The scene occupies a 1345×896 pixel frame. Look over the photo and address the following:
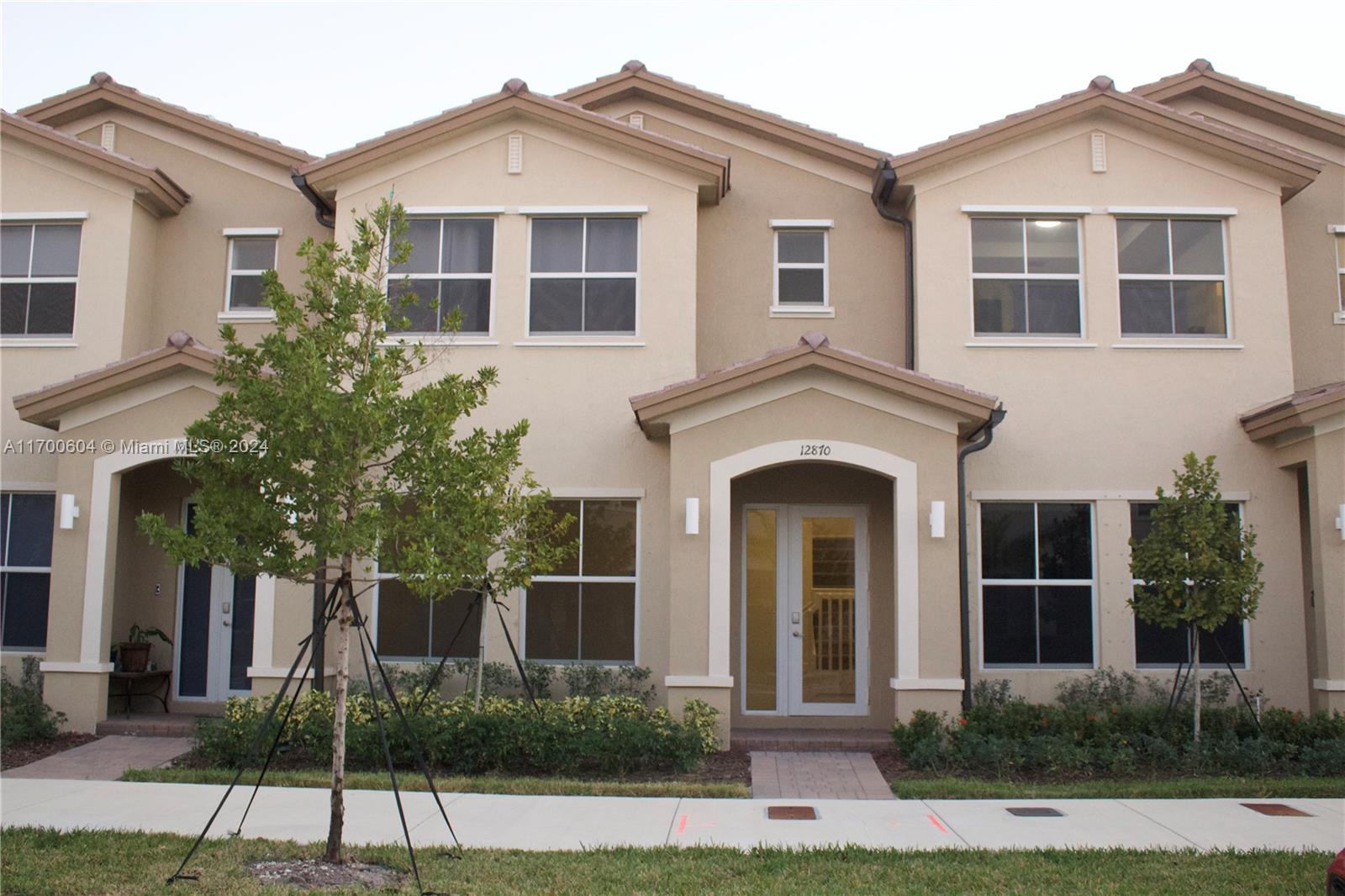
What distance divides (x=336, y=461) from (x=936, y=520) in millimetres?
6806

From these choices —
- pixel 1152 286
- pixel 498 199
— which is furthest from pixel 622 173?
pixel 1152 286

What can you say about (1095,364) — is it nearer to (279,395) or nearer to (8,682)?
(279,395)

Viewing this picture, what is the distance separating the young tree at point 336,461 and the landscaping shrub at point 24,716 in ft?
18.9

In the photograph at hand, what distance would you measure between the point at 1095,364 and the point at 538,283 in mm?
6784

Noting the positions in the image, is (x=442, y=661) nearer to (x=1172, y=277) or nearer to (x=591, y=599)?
(x=591, y=599)

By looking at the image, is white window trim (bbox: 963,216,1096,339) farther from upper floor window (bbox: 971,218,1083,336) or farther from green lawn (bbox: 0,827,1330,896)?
green lawn (bbox: 0,827,1330,896)

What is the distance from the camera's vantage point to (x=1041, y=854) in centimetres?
820

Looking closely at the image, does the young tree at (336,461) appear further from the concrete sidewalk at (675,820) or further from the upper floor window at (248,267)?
the upper floor window at (248,267)

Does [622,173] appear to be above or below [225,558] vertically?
above

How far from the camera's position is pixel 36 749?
12.2 metres

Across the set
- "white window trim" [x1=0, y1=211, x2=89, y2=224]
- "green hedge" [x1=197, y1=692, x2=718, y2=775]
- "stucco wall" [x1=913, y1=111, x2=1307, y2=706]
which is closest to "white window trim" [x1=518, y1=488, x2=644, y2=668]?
"green hedge" [x1=197, y1=692, x2=718, y2=775]

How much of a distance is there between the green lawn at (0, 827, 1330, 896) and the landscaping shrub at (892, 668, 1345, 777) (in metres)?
2.98

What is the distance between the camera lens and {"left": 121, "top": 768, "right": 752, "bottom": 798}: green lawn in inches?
411

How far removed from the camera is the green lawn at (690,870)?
7320 mm
